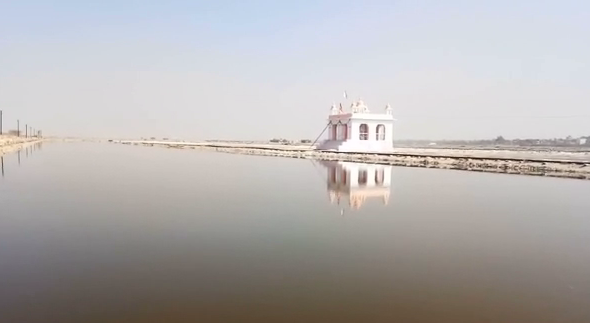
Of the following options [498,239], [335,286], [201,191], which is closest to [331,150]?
[201,191]

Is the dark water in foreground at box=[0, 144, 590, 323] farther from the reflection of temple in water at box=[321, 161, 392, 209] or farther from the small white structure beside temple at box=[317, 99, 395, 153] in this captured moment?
the small white structure beside temple at box=[317, 99, 395, 153]

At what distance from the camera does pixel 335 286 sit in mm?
5992

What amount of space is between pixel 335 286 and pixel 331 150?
43920 mm

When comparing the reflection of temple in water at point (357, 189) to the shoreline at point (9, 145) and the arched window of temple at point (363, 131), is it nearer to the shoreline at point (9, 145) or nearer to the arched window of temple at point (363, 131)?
the arched window of temple at point (363, 131)

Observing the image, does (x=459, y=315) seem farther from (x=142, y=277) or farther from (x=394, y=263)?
(x=142, y=277)

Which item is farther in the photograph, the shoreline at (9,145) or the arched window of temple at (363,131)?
the arched window of temple at (363,131)

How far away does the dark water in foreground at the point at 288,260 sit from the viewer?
5195 mm

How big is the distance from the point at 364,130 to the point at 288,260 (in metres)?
41.7

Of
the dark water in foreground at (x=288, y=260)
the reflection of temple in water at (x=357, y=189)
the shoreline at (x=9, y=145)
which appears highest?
the shoreline at (x=9, y=145)

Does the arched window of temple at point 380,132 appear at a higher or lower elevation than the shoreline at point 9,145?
higher

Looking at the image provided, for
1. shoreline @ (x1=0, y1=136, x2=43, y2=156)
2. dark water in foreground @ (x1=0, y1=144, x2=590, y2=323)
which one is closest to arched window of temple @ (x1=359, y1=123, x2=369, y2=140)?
shoreline @ (x1=0, y1=136, x2=43, y2=156)

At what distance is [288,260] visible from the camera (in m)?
7.13

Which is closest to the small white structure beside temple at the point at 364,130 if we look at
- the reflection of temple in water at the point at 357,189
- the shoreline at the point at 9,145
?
the reflection of temple in water at the point at 357,189

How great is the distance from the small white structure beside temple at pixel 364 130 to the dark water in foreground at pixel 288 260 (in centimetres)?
3280
